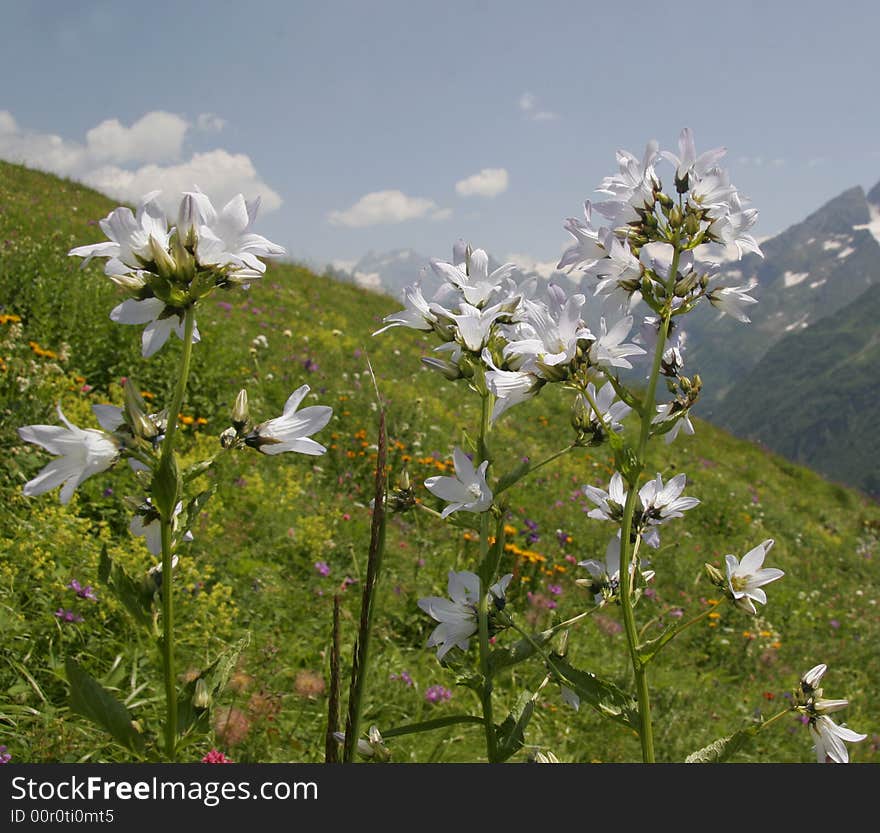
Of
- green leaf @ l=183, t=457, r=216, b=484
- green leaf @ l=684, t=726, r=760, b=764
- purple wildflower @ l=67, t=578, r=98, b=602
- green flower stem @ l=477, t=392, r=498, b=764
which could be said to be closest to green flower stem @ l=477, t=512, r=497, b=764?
green flower stem @ l=477, t=392, r=498, b=764

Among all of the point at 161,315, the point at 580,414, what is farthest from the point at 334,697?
the point at 580,414

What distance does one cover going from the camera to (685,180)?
188cm

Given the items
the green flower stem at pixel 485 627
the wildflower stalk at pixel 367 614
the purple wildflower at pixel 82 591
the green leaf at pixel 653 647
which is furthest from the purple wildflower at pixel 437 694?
the wildflower stalk at pixel 367 614

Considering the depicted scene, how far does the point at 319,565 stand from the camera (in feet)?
16.3

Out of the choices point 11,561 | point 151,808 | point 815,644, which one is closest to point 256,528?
point 11,561

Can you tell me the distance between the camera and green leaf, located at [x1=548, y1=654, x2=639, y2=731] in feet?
5.49

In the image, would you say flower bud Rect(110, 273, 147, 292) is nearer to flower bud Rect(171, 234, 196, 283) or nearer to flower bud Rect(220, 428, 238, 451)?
flower bud Rect(171, 234, 196, 283)

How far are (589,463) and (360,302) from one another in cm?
840

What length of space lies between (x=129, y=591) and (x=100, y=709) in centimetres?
26

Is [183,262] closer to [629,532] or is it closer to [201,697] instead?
[201,697]

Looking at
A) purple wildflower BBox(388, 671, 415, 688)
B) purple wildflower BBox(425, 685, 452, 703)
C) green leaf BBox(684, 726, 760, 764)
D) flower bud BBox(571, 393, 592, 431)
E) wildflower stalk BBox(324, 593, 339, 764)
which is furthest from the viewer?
purple wildflower BBox(388, 671, 415, 688)

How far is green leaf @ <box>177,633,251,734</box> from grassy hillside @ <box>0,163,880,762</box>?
53 cm

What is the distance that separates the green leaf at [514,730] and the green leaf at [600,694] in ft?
0.37

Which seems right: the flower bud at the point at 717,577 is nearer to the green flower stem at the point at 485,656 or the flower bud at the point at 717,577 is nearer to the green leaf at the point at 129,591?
the green flower stem at the point at 485,656
